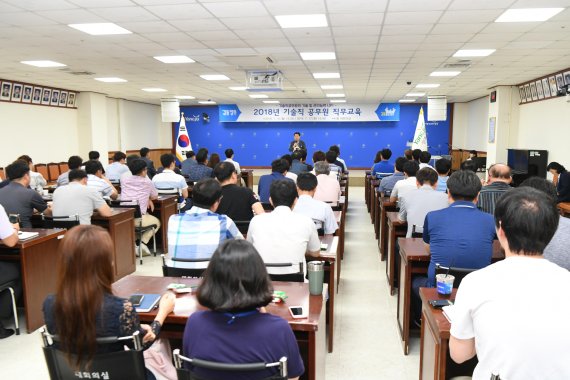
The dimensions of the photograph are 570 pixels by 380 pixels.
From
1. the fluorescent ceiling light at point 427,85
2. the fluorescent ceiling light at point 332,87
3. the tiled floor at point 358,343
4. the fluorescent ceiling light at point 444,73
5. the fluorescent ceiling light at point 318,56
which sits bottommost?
the tiled floor at point 358,343

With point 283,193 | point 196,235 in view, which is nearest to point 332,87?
point 283,193

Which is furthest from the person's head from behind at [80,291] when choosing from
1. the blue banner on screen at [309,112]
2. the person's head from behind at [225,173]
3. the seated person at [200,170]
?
the blue banner on screen at [309,112]

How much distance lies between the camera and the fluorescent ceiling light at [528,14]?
4582 mm

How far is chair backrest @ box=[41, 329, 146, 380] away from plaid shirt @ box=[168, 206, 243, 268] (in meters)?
1.08

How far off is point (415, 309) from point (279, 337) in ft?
7.92

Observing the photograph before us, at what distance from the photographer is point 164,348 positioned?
2193 mm

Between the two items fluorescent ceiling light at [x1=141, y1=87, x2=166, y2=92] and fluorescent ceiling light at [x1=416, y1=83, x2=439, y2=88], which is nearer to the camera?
fluorescent ceiling light at [x1=416, y1=83, x2=439, y2=88]

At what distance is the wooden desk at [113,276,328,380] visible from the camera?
2.10m

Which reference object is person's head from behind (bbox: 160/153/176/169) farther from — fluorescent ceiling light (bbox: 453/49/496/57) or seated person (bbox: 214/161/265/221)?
fluorescent ceiling light (bbox: 453/49/496/57)

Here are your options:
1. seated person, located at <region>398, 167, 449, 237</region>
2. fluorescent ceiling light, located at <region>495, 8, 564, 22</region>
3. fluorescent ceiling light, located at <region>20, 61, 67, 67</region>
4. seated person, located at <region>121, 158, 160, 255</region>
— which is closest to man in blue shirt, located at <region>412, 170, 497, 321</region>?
seated person, located at <region>398, 167, 449, 237</region>

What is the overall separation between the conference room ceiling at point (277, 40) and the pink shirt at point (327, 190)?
6.22 ft

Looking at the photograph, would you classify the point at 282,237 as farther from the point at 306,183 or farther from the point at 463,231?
the point at 306,183

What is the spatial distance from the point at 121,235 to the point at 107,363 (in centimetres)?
364

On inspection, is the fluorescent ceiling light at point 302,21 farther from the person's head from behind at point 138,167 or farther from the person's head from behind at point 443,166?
the person's head from behind at point 138,167
